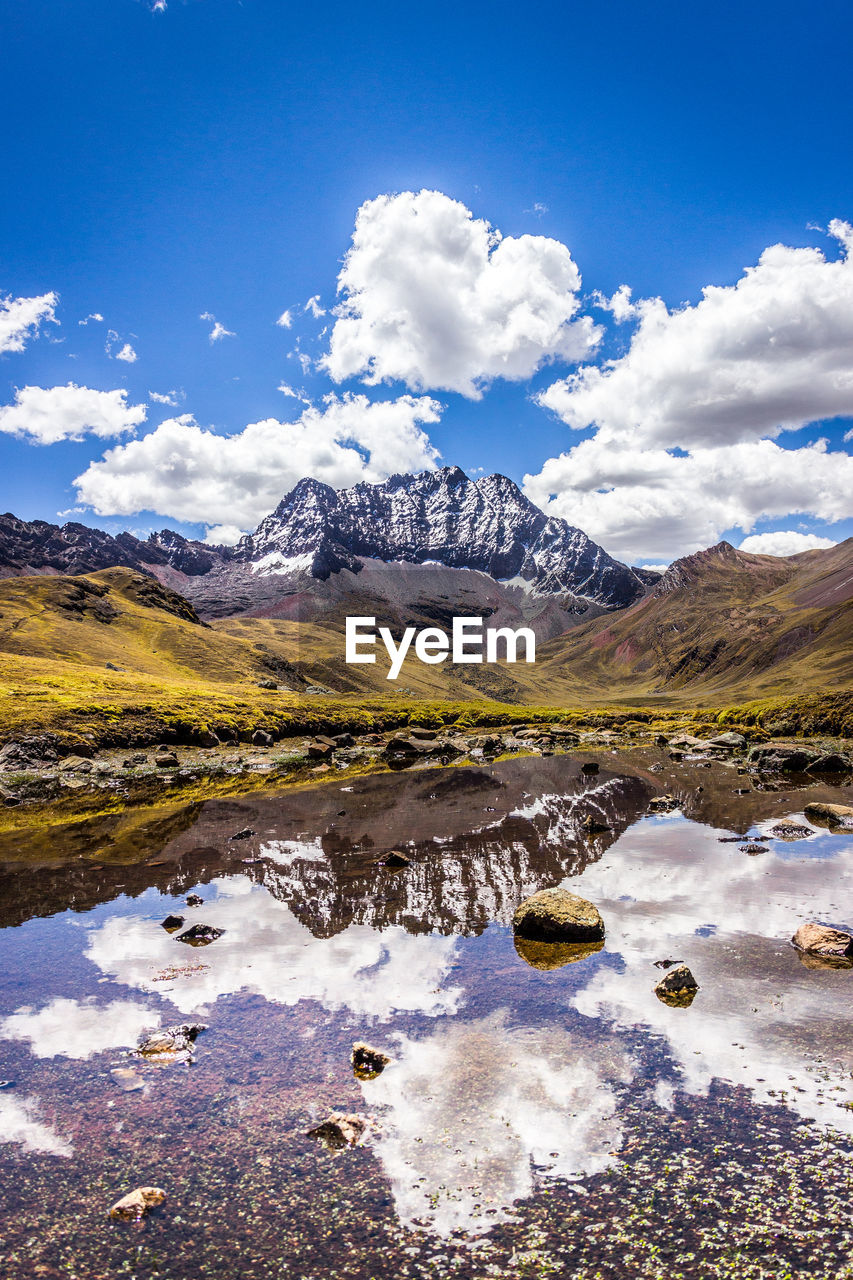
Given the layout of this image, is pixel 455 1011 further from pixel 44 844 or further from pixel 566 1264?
pixel 44 844

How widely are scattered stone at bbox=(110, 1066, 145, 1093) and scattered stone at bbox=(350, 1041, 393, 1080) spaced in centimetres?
514

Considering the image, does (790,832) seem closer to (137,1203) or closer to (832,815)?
(832,815)

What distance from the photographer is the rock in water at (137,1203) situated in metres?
11.6

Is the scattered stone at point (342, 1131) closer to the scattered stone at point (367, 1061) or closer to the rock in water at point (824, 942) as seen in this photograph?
the scattered stone at point (367, 1061)

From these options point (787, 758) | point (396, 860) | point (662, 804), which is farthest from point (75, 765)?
point (787, 758)

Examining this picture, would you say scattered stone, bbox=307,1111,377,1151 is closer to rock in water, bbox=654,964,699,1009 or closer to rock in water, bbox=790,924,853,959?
rock in water, bbox=654,964,699,1009

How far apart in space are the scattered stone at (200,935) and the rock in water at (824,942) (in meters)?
21.7

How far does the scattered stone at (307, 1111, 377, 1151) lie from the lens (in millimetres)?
13391

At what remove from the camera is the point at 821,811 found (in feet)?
155

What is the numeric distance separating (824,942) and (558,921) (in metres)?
9.10

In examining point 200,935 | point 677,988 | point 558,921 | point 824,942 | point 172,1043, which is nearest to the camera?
point 172,1043

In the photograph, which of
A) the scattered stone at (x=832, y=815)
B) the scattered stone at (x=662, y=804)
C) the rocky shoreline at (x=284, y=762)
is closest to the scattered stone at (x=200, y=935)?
the rocky shoreline at (x=284, y=762)

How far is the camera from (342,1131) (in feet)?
44.8

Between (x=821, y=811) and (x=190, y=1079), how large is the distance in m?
46.6
